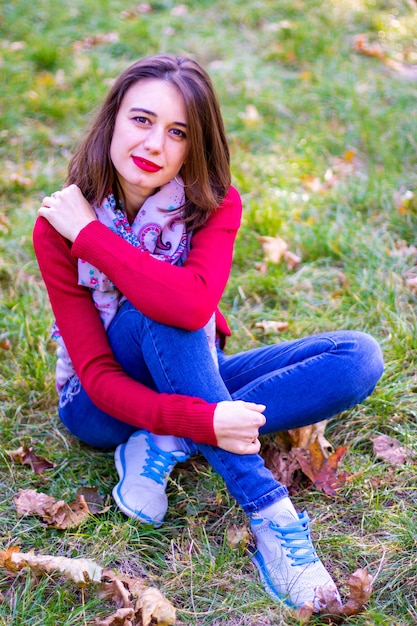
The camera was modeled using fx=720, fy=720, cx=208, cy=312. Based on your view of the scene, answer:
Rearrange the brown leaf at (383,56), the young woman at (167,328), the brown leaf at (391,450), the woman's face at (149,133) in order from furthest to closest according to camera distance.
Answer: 1. the brown leaf at (383,56)
2. the brown leaf at (391,450)
3. the woman's face at (149,133)
4. the young woman at (167,328)

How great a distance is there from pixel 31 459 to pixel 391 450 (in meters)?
1.13

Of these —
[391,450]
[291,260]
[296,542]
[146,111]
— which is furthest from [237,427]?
[291,260]

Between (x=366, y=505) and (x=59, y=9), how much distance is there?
4.39 metres

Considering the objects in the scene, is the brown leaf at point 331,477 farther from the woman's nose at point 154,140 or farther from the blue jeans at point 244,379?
the woman's nose at point 154,140

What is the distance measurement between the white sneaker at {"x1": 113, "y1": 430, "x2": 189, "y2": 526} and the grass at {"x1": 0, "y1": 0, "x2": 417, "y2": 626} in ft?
0.18

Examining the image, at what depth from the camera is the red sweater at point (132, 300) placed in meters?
1.91

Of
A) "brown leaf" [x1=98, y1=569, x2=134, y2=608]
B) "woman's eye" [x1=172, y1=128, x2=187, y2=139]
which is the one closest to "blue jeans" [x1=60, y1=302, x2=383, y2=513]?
"brown leaf" [x1=98, y1=569, x2=134, y2=608]

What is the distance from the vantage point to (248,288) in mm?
3039

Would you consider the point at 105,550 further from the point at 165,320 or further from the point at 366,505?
the point at 366,505

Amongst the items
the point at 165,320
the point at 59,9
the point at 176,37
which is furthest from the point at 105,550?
the point at 59,9

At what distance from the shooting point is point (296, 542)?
1.84 metres

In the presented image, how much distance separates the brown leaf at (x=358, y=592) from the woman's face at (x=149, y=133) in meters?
1.17

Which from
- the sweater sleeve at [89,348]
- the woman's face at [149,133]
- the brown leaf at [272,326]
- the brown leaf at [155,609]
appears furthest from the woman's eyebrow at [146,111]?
the brown leaf at [155,609]

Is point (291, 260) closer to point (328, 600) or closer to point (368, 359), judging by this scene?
point (368, 359)
